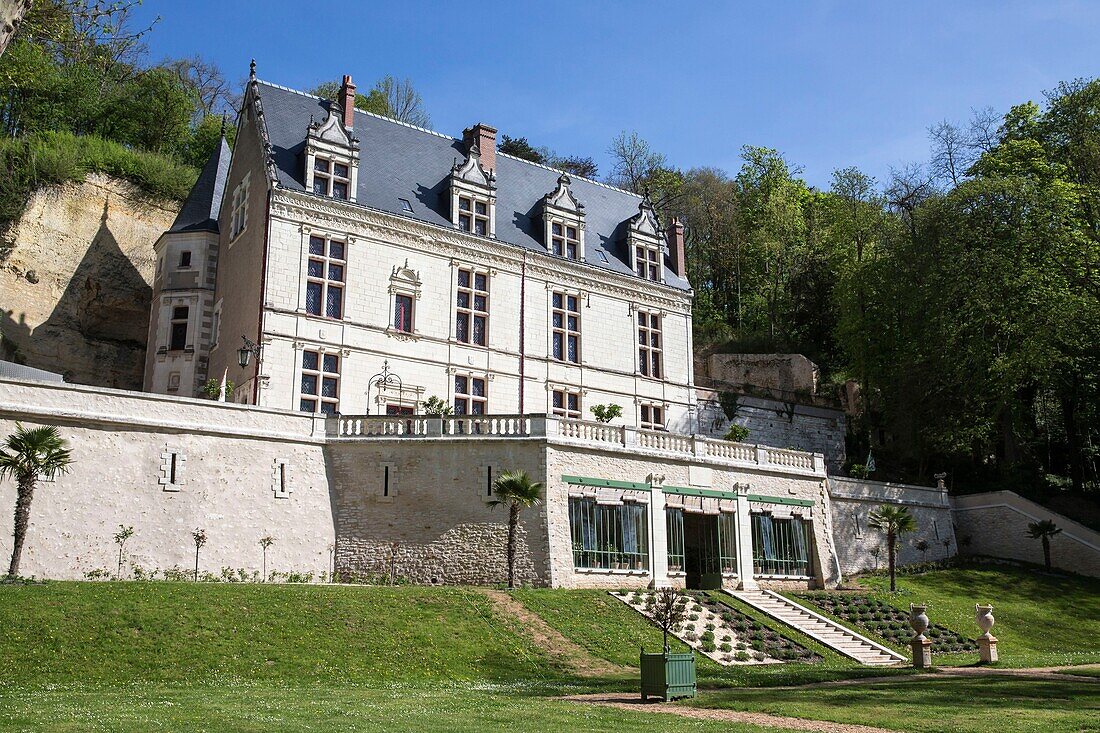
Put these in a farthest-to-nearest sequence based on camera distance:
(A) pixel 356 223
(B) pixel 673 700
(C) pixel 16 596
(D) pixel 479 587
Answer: (A) pixel 356 223
(D) pixel 479 587
(C) pixel 16 596
(B) pixel 673 700

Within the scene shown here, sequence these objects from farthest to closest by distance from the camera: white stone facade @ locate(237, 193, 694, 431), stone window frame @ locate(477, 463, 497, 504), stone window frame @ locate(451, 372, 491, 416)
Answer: stone window frame @ locate(451, 372, 491, 416) → white stone facade @ locate(237, 193, 694, 431) → stone window frame @ locate(477, 463, 497, 504)

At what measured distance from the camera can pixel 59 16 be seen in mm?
15984

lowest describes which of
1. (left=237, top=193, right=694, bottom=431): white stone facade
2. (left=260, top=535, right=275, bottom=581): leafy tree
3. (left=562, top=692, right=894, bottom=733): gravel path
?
(left=562, top=692, right=894, bottom=733): gravel path

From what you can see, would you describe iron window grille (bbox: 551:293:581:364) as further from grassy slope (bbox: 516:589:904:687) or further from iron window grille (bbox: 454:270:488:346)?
grassy slope (bbox: 516:589:904:687)

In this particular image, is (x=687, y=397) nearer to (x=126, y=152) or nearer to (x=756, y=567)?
(x=756, y=567)

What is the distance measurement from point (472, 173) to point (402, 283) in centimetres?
→ 511

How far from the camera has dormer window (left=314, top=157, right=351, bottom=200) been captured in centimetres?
3083

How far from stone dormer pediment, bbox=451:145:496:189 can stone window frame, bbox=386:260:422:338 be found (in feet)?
13.0

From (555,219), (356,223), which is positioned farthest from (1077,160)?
(356,223)

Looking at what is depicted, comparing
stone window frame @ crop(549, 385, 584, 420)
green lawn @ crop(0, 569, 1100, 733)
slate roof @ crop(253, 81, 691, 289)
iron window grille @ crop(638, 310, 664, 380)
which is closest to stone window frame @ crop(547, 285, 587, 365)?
stone window frame @ crop(549, 385, 584, 420)

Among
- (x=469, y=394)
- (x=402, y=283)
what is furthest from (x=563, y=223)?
(x=469, y=394)

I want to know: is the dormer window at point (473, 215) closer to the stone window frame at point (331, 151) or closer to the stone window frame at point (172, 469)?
the stone window frame at point (331, 151)

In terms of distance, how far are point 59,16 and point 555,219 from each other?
2154 centimetres

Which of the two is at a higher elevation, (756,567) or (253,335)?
(253,335)
